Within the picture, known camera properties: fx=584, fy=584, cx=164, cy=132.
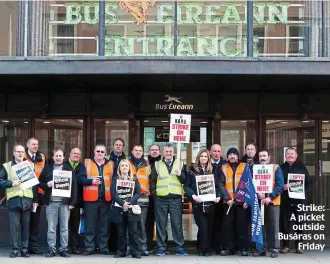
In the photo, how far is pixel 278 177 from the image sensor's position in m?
10.3

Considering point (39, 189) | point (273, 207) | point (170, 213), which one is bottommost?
point (170, 213)

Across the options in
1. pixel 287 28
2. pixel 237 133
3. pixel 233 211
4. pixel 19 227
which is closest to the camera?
pixel 19 227

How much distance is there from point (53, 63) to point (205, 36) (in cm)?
299

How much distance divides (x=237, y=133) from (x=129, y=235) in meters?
3.39

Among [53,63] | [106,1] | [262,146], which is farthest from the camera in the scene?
[262,146]

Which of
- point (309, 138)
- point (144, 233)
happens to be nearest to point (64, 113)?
point (144, 233)

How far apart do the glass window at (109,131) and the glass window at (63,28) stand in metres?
1.61

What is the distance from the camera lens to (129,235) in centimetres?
1011

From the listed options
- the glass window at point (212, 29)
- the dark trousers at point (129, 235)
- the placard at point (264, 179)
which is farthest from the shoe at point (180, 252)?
the glass window at point (212, 29)

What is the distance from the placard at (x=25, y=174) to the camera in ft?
32.8

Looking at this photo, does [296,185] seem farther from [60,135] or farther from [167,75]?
[60,135]

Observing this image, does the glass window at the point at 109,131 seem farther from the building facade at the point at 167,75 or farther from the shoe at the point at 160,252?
the shoe at the point at 160,252

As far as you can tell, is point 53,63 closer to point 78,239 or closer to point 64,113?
point 64,113

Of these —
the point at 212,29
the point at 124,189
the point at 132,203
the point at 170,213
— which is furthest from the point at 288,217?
the point at 212,29
